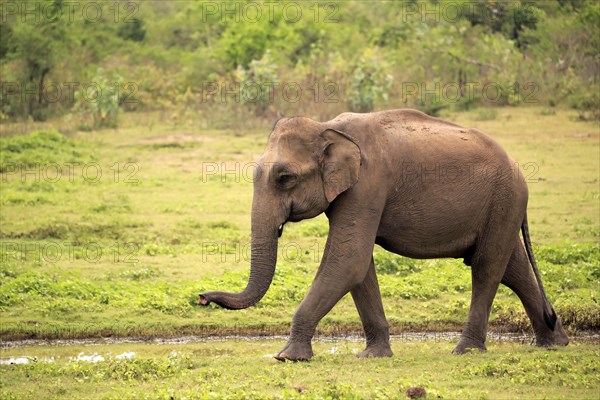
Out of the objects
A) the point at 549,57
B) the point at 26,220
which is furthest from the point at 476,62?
the point at 26,220

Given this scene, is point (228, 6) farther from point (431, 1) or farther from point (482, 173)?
point (482, 173)

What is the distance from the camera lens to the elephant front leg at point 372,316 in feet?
32.3

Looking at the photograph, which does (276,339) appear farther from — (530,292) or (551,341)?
(551,341)

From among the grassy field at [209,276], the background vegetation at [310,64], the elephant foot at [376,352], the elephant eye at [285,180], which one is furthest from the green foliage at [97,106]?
the elephant eye at [285,180]

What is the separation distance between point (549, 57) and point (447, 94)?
349 cm

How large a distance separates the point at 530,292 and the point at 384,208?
1935 millimetres

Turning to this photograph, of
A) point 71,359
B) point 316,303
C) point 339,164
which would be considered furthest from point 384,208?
point 71,359

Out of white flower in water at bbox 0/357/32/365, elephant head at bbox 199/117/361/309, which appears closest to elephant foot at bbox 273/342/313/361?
elephant head at bbox 199/117/361/309

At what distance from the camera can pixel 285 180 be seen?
9.13 metres

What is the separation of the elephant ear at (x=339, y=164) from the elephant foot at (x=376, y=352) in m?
1.63

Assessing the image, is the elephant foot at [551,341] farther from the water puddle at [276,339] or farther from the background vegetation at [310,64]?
the background vegetation at [310,64]

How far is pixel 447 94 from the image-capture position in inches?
1216

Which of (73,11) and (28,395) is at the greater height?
(73,11)

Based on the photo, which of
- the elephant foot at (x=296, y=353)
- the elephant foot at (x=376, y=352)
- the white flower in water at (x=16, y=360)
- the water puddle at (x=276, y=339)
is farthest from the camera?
the water puddle at (x=276, y=339)
